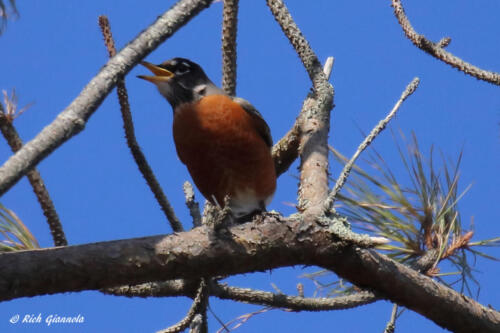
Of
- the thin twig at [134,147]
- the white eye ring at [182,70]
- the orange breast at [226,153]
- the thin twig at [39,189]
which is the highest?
the white eye ring at [182,70]

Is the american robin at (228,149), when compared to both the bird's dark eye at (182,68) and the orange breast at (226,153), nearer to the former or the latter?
the orange breast at (226,153)

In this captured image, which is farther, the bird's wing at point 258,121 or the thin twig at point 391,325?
the bird's wing at point 258,121

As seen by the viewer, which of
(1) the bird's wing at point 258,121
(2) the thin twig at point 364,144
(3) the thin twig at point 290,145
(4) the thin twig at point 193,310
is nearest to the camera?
(2) the thin twig at point 364,144

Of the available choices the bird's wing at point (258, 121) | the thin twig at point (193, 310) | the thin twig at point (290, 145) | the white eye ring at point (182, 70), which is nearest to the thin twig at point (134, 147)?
the thin twig at point (193, 310)

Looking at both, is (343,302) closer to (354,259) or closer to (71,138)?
(354,259)

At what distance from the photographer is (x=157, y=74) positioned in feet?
15.3

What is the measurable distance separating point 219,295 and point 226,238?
960 millimetres

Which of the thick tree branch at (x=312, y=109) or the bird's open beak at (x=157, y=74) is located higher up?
the bird's open beak at (x=157, y=74)

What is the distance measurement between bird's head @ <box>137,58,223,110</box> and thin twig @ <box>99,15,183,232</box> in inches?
41.5

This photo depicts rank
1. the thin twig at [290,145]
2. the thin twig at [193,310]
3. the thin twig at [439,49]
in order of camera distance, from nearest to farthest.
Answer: the thin twig at [193,310], the thin twig at [439,49], the thin twig at [290,145]

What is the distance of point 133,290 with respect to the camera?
130 inches

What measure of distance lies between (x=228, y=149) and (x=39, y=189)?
136 cm

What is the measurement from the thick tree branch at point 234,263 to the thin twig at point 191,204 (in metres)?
0.63

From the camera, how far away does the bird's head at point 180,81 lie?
4559 millimetres
